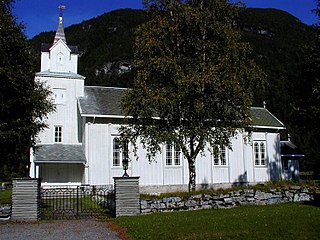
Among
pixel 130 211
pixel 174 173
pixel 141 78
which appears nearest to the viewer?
pixel 130 211

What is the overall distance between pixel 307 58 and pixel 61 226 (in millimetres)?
20984

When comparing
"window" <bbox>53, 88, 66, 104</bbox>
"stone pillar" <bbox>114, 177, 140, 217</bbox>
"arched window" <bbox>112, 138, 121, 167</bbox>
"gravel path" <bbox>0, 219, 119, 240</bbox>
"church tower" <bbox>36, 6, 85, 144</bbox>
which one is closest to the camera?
"gravel path" <bbox>0, 219, 119, 240</bbox>

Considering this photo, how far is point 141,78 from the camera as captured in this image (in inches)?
814

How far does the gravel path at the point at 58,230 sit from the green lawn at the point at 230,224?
32.3 inches

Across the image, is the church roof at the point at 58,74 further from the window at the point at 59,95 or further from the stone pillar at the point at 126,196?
the stone pillar at the point at 126,196

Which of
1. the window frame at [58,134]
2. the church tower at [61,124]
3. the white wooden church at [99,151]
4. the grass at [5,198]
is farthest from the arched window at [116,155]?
the grass at [5,198]

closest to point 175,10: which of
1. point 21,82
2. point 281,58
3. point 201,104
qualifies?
point 201,104

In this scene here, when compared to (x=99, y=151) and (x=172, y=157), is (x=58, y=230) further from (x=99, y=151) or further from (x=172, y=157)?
(x=172, y=157)

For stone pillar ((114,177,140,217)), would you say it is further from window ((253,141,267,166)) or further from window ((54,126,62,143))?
window ((253,141,267,166))

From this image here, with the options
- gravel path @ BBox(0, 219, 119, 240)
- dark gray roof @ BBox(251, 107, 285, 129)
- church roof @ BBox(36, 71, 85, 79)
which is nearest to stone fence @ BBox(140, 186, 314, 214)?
gravel path @ BBox(0, 219, 119, 240)

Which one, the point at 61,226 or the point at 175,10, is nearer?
the point at 61,226

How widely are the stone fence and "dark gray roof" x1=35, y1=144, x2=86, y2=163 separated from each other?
12.9m

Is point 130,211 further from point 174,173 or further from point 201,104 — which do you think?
point 174,173

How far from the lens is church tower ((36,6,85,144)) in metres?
31.2
